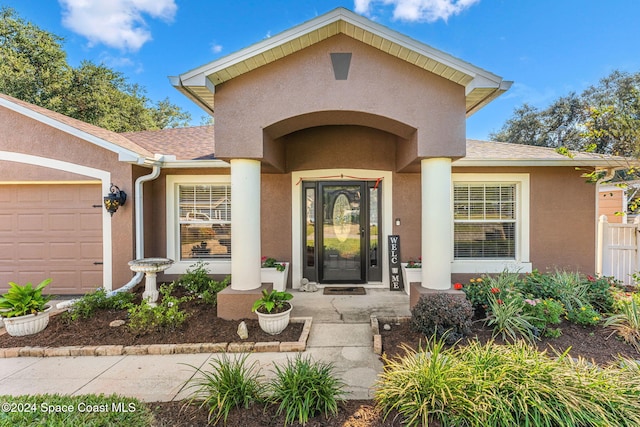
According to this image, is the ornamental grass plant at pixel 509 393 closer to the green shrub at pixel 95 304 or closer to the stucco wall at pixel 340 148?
the stucco wall at pixel 340 148

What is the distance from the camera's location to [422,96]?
15.2ft

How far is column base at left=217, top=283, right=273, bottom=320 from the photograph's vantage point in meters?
4.77

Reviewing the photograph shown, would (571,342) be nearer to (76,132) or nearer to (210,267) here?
(210,267)

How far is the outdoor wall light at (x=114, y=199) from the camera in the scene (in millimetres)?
6094

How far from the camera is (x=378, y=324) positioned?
4695 mm

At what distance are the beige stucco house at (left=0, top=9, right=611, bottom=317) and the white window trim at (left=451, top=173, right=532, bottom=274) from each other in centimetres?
3

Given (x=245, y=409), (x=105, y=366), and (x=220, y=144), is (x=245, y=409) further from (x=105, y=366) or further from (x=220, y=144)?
(x=220, y=144)

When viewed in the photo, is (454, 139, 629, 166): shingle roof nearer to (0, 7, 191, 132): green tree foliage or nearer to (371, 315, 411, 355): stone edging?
(371, 315, 411, 355): stone edging

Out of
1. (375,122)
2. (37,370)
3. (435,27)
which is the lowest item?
(37,370)

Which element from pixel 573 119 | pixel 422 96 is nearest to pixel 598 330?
pixel 422 96

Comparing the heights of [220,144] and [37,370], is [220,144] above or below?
above

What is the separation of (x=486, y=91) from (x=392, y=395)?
4.41 metres

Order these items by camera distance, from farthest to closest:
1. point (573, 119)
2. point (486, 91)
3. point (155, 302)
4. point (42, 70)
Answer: point (573, 119), point (42, 70), point (155, 302), point (486, 91)

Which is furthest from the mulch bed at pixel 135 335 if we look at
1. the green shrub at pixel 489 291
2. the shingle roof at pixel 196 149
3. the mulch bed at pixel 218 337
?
the shingle roof at pixel 196 149
